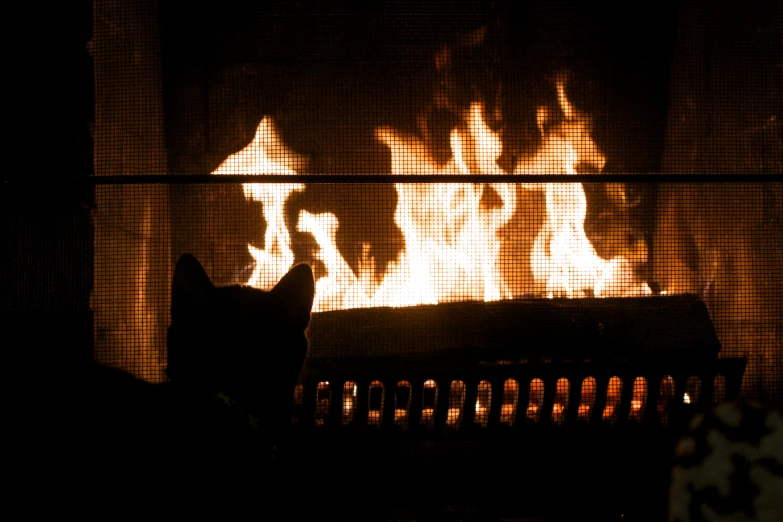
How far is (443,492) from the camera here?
100 inches

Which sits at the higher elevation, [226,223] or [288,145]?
[288,145]

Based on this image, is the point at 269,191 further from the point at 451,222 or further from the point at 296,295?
the point at 296,295

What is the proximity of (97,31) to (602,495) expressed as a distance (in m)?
2.88

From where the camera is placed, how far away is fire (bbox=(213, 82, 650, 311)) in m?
2.85

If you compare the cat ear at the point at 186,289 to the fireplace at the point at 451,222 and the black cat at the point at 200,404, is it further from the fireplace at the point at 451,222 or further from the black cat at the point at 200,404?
the fireplace at the point at 451,222

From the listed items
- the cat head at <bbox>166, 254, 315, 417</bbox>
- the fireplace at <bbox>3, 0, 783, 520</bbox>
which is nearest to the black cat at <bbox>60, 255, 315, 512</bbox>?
the cat head at <bbox>166, 254, 315, 417</bbox>

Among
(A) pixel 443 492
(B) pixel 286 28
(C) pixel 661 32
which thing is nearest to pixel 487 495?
(A) pixel 443 492

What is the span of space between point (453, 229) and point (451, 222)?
4 centimetres

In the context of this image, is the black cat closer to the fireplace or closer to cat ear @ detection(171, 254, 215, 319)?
cat ear @ detection(171, 254, 215, 319)

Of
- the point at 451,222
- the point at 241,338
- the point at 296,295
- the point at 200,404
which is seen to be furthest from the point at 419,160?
the point at 200,404

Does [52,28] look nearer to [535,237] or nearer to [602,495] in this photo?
[535,237]

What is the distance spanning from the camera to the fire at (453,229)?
2.85 metres

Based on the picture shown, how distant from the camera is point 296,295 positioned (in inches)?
58.6

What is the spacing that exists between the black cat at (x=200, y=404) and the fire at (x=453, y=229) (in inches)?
46.2
